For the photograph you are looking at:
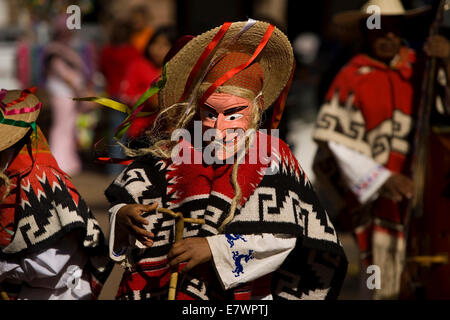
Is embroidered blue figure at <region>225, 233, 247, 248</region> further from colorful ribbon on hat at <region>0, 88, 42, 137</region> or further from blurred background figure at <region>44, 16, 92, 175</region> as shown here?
blurred background figure at <region>44, 16, 92, 175</region>

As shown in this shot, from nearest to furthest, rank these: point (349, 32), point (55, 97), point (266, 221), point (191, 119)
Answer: point (266, 221) → point (191, 119) → point (349, 32) → point (55, 97)

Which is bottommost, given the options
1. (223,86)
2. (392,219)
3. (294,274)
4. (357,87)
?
(392,219)

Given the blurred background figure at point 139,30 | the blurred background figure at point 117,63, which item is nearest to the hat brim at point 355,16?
the blurred background figure at point 117,63

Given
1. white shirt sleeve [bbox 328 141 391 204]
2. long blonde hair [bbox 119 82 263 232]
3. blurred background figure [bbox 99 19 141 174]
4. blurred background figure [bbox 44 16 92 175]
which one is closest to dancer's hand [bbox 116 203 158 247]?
long blonde hair [bbox 119 82 263 232]

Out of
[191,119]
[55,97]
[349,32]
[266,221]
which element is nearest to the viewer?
[266,221]

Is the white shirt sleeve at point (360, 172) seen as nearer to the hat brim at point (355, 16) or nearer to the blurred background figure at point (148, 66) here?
the hat brim at point (355, 16)

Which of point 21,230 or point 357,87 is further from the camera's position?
point 357,87

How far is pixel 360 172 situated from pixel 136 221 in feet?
7.10

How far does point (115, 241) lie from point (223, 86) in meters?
0.84

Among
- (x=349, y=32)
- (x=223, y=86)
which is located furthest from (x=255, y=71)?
(x=349, y=32)

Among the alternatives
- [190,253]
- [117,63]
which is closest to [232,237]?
[190,253]

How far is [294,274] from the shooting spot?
4.31 m

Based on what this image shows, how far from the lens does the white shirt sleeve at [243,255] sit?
379 cm

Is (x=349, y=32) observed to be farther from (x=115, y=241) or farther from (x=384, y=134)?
(x=115, y=241)
